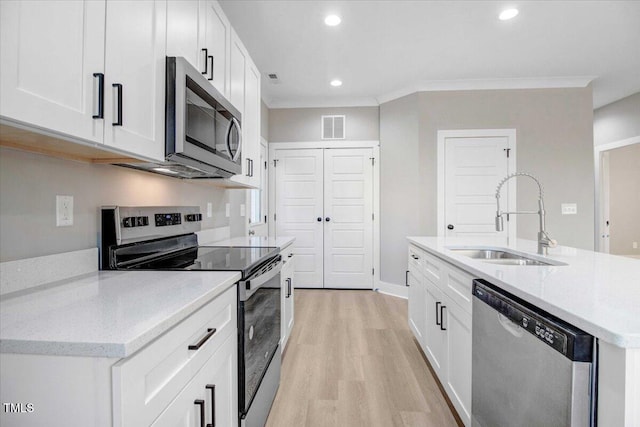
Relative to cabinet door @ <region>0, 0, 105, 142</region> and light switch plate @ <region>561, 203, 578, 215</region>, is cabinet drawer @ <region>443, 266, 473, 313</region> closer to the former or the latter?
cabinet door @ <region>0, 0, 105, 142</region>

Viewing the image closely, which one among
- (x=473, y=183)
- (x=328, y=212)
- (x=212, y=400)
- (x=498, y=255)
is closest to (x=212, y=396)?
(x=212, y=400)

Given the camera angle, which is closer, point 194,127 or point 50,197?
point 50,197

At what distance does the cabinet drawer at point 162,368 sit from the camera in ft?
2.11

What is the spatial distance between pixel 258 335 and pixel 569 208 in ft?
13.9

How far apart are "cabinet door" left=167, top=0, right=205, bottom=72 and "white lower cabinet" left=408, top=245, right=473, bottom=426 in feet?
5.54

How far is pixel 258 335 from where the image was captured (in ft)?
5.06

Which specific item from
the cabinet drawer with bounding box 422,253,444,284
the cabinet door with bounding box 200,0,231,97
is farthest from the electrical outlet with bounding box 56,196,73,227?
the cabinet drawer with bounding box 422,253,444,284

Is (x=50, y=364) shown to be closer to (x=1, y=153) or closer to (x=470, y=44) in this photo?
(x=1, y=153)

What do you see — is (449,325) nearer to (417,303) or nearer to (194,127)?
(417,303)

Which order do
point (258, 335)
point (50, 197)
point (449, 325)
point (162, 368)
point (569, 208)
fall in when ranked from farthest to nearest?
point (569, 208), point (449, 325), point (258, 335), point (50, 197), point (162, 368)

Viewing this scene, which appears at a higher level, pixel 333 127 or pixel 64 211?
pixel 333 127

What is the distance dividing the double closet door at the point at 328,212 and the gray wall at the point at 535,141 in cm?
86

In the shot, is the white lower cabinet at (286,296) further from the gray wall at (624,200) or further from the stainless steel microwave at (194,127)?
the gray wall at (624,200)

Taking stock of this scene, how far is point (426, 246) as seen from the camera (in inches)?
88.5
